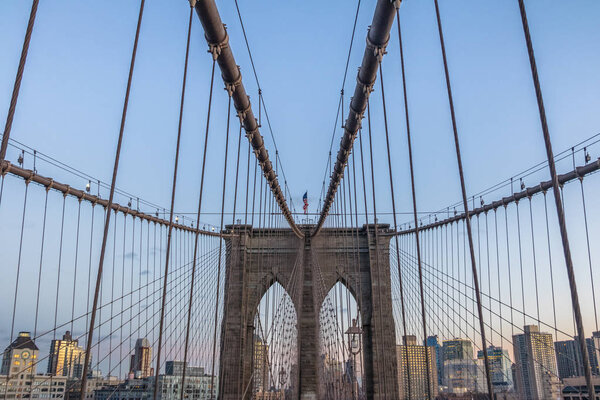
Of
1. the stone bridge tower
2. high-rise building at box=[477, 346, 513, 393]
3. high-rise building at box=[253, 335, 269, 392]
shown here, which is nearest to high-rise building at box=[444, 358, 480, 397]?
high-rise building at box=[477, 346, 513, 393]

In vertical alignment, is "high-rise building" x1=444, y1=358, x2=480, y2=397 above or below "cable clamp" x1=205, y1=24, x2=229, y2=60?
below

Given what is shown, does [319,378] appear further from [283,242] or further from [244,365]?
[283,242]

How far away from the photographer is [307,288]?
22.2 metres

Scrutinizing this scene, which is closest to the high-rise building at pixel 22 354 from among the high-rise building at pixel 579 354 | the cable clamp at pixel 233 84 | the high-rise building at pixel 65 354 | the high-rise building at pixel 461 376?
the high-rise building at pixel 65 354

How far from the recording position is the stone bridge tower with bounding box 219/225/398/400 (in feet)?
66.7

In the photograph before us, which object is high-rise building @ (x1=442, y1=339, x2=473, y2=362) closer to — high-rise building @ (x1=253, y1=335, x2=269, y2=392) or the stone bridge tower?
the stone bridge tower

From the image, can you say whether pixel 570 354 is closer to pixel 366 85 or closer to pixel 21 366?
pixel 366 85

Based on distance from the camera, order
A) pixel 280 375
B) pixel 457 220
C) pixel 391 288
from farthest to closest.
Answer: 1. pixel 391 288
2. pixel 457 220
3. pixel 280 375

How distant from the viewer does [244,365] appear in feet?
67.4

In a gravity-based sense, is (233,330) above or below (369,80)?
below

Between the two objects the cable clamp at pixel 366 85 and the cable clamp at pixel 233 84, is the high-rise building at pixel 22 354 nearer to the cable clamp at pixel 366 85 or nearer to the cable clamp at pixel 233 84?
the cable clamp at pixel 233 84

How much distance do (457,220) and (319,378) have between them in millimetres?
8721

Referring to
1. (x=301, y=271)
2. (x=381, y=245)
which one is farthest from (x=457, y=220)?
(x=301, y=271)

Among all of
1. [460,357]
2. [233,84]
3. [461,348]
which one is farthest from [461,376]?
[233,84]
